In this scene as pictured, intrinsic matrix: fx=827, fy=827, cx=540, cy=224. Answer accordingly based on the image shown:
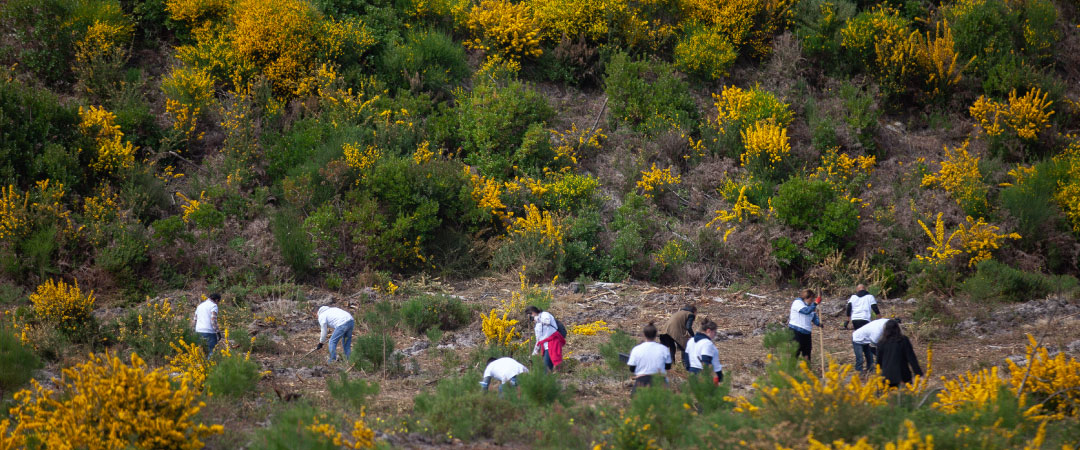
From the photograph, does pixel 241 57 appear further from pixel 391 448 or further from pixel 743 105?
pixel 391 448

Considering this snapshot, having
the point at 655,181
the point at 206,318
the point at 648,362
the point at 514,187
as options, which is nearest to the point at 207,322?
the point at 206,318

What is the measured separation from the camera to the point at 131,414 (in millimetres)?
6664

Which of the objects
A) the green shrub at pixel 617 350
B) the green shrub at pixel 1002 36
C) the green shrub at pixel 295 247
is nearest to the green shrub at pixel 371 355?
the green shrub at pixel 617 350

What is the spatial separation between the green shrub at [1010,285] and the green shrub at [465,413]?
990 cm

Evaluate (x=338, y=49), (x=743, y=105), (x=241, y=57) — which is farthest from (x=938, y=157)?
(x=241, y=57)

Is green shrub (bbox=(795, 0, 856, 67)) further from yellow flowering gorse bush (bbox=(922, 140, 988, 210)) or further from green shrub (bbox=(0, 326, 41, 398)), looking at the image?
green shrub (bbox=(0, 326, 41, 398))

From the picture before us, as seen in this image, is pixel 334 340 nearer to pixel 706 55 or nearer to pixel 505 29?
pixel 505 29

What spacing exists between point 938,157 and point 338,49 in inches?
554

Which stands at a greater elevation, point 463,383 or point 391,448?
point 391,448

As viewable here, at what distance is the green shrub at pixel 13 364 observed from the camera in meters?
9.03

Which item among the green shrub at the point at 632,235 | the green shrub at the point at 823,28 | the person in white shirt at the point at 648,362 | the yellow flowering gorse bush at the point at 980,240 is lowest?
the green shrub at the point at 632,235

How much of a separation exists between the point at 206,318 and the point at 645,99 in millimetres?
11748

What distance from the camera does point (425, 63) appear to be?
2012 cm

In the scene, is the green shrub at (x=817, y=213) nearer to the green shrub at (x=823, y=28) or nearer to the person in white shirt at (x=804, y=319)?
the green shrub at (x=823, y=28)
